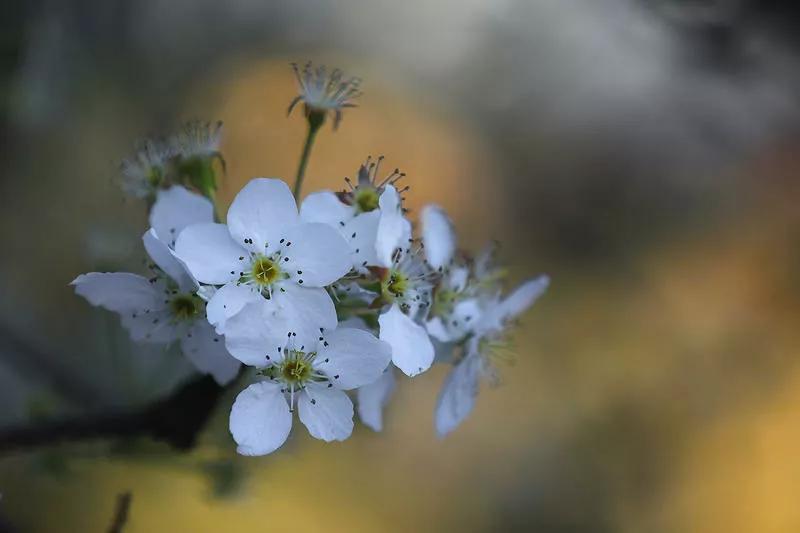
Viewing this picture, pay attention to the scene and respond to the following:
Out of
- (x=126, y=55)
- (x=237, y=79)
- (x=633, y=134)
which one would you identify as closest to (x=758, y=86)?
(x=633, y=134)

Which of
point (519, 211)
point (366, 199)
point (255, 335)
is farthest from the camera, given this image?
point (519, 211)

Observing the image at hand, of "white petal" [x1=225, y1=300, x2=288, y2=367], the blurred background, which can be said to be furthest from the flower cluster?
the blurred background

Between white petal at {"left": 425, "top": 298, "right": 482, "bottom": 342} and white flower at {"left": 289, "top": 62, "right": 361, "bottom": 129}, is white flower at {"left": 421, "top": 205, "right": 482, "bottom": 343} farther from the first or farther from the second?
white flower at {"left": 289, "top": 62, "right": 361, "bottom": 129}

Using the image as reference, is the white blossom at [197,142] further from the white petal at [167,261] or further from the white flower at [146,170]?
the white petal at [167,261]

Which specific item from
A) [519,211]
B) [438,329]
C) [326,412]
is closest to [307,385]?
[326,412]

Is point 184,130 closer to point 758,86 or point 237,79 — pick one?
point 237,79

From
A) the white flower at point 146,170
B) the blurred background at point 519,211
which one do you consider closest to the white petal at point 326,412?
the white flower at point 146,170

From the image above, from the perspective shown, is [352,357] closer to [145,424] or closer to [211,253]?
[211,253]
